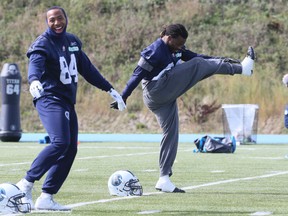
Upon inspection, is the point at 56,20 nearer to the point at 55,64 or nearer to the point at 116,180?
the point at 55,64

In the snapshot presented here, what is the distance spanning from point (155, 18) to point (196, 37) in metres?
2.76

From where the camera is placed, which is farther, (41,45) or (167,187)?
(167,187)

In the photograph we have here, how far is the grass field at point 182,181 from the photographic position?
905cm

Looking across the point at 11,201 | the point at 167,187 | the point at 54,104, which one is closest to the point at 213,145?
the point at 167,187

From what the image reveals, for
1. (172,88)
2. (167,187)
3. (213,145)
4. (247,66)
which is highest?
(247,66)

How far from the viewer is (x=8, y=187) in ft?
27.9

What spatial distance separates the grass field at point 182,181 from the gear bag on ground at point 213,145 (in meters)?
0.27

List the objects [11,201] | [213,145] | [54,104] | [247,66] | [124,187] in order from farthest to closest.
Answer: [213,145] → [247,66] → [124,187] → [54,104] → [11,201]

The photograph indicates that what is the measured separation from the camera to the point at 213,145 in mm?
20844

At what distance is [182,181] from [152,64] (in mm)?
2344

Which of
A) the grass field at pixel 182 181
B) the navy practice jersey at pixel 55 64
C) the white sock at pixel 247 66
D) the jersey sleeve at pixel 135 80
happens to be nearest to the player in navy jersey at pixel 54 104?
the navy practice jersey at pixel 55 64

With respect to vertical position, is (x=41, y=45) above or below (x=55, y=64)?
above

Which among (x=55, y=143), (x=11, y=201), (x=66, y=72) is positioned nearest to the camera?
(x=11, y=201)

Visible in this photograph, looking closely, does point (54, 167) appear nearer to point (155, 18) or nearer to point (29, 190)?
point (29, 190)
